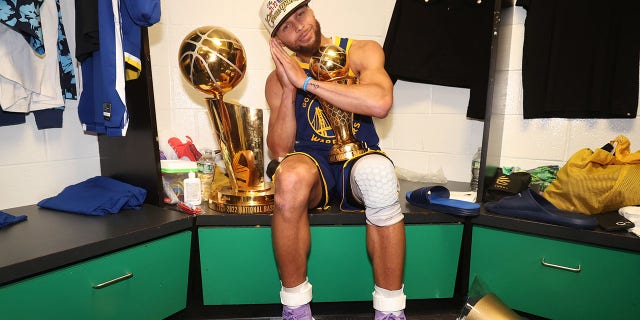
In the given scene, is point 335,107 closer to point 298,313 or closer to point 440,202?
point 440,202

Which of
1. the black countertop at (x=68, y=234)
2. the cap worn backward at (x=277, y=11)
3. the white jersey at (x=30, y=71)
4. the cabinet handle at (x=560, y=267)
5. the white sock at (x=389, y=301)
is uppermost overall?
the cap worn backward at (x=277, y=11)

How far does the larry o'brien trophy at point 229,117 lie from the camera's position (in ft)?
4.33

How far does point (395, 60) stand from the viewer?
193 centimetres

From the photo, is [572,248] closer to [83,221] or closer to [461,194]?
[461,194]

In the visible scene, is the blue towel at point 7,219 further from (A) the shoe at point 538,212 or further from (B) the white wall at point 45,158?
(A) the shoe at point 538,212

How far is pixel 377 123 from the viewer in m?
2.20

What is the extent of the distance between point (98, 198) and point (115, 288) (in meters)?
0.43

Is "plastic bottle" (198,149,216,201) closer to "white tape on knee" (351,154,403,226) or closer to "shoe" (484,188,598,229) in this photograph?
"white tape on knee" (351,154,403,226)

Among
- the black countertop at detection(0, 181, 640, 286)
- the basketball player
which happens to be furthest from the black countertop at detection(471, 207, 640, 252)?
the basketball player

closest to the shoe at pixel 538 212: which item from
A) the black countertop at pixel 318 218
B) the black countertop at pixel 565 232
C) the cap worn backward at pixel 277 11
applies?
the black countertop at pixel 565 232

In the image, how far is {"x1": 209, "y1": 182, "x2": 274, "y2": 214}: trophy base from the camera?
141 centimetres

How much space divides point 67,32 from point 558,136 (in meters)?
2.30

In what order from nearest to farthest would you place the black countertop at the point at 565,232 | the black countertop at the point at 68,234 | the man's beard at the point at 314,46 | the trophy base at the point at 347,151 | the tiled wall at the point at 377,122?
the black countertop at the point at 68,234, the black countertop at the point at 565,232, the trophy base at the point at 347,151, the man's beard at the point at 314,46, the tiled wall at the point at 377,122

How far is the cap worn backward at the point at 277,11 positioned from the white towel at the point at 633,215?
138cm
